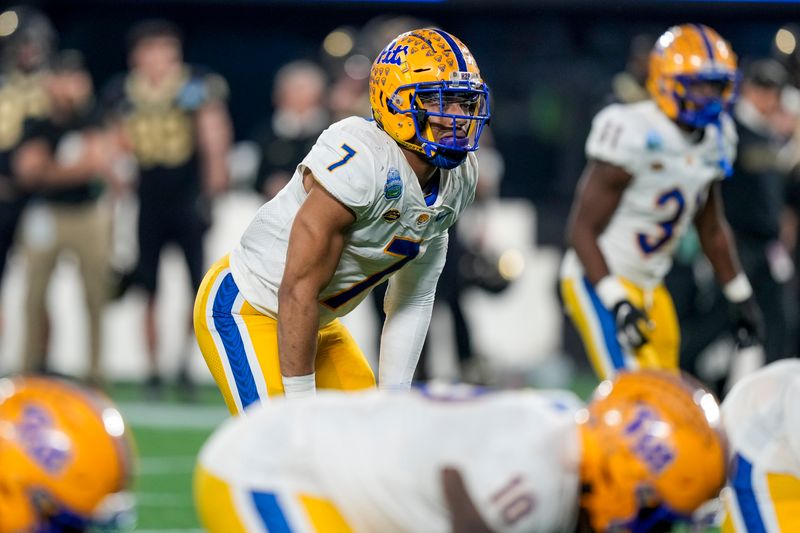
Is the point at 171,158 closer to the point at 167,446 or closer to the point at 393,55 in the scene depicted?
the point at 167,446

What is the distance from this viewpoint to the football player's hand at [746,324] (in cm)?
539

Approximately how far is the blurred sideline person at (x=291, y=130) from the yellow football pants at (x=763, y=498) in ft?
16.4

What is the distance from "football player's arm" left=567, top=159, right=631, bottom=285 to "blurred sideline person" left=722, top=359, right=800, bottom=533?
1.67 metres

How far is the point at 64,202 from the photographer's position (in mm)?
8562

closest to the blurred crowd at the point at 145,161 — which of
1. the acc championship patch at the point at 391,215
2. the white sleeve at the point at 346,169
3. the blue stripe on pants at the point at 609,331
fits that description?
the blue stripe on pants at the point at 609,331

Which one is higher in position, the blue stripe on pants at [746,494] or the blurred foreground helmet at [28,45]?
the blurred foreground helmet at [28,45]

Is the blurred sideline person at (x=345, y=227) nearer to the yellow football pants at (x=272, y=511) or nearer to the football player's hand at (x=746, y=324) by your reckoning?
the yellow football pants at (x=272, y=511)

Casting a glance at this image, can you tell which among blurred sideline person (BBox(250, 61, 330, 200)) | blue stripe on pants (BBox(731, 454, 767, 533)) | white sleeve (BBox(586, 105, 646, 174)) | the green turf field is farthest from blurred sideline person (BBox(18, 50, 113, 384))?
blue stripe on pants (BBox(731, 454, 767, 533))

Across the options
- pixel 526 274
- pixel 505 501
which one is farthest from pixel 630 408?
pixel 526 274

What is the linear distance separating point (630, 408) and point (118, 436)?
91cm

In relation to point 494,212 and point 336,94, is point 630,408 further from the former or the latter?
point 494,212

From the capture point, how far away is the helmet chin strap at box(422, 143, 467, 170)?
3908 millimetres

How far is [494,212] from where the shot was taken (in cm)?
1007

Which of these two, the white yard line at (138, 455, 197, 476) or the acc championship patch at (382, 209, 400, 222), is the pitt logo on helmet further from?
the white yard line at (138, 455, 197, 476)
